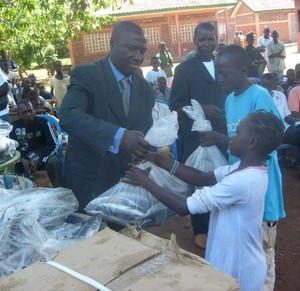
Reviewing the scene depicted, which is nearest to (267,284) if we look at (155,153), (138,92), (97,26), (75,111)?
(155,153)

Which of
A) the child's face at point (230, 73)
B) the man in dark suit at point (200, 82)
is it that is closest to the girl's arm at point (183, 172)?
the child's face at point (230, 73)

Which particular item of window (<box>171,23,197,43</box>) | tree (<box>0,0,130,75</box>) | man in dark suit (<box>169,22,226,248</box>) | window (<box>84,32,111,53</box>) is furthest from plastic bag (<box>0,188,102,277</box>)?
window (<box>171,23,197,43</box>)

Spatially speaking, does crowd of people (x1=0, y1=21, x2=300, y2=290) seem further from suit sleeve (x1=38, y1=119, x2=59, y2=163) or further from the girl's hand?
suit sleeve (x1=38, y1=119, x2=59, y2=163)

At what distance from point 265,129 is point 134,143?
0.59 meters

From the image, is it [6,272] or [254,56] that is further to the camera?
[254,56]

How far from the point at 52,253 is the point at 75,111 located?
74 cm

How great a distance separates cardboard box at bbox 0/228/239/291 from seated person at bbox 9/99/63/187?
3.63 metres

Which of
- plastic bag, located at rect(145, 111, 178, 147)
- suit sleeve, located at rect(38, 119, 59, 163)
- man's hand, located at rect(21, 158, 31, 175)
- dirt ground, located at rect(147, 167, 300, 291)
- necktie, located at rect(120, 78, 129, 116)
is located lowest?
dirt ground, located at rect(147, 167, 300, 291)

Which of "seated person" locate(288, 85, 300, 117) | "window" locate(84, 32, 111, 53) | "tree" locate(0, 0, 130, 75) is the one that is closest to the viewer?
"seated person" locate(288, 85, 300, 117)

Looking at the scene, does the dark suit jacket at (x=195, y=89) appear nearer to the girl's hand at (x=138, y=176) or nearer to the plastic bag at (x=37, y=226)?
the girl's hand at (x=138, y=176)

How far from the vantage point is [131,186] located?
198 centimetres

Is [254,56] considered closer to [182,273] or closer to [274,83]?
[274,83]

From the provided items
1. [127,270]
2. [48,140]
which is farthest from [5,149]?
[48,140]

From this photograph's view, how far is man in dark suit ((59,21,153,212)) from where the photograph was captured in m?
2.15
